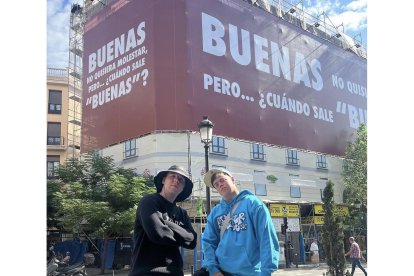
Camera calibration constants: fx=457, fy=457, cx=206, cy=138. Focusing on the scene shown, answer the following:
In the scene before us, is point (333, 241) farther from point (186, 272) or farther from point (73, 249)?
point (73, 249)

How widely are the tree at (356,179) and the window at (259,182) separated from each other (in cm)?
252

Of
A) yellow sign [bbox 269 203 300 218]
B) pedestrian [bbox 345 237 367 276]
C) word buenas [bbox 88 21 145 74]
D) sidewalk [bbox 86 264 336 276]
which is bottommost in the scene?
sidewalk [bbox 86 264 336 276]

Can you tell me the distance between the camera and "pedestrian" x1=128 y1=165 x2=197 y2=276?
1.75 m

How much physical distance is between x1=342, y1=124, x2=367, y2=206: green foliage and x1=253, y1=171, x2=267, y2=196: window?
2.45 m

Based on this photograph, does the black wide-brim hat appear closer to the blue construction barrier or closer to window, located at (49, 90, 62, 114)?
window, located at (49, 90, 62, 114)

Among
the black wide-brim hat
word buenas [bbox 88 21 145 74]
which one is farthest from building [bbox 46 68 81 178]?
the black wide-brim hat

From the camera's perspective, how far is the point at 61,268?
5.33 metres

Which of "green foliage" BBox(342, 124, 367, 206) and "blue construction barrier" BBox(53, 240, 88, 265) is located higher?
"green foliage" BBox(342, 124, 367, 206)

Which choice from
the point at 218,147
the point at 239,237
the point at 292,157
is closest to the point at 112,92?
the point at 218,147

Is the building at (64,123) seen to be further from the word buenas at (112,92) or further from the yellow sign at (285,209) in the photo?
the yellow sign at (285,209)
